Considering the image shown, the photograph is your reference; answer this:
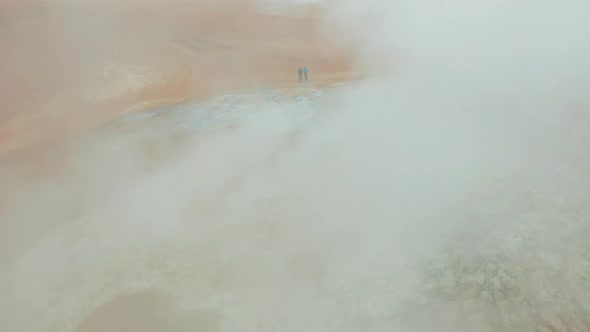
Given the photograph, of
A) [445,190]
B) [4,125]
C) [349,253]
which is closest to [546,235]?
[445,190]

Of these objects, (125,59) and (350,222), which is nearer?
(350,222)

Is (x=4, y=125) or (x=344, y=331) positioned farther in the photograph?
(x=4, y=125)

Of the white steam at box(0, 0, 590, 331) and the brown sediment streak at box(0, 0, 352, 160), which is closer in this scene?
the white steam at box(0, 0, 590, 331)

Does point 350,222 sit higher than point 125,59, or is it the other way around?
point 125,59

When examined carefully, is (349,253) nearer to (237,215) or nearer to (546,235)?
(237,215)

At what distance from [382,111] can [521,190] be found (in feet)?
10.1

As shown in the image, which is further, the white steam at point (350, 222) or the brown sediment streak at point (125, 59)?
the brown sediment streak at point (125, 59)

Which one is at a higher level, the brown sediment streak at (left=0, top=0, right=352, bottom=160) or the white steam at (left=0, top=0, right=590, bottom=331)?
the brown sediment streak at (left=0, top=0, right=352, bottom=160)

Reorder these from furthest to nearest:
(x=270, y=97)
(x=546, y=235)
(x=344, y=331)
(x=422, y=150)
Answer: (x=270, y=97) → (x=422, y=150) → (x=546, y=235) → (x=344, y=331)

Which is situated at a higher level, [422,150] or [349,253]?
[422,150]

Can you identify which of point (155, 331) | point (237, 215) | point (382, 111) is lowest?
point (155, 331)

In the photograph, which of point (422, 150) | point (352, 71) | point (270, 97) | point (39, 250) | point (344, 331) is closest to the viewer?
point (344, 331)

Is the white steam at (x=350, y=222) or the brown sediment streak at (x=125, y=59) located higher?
the brown sediment streak at (x=125, y=59)

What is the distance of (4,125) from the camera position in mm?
7953
